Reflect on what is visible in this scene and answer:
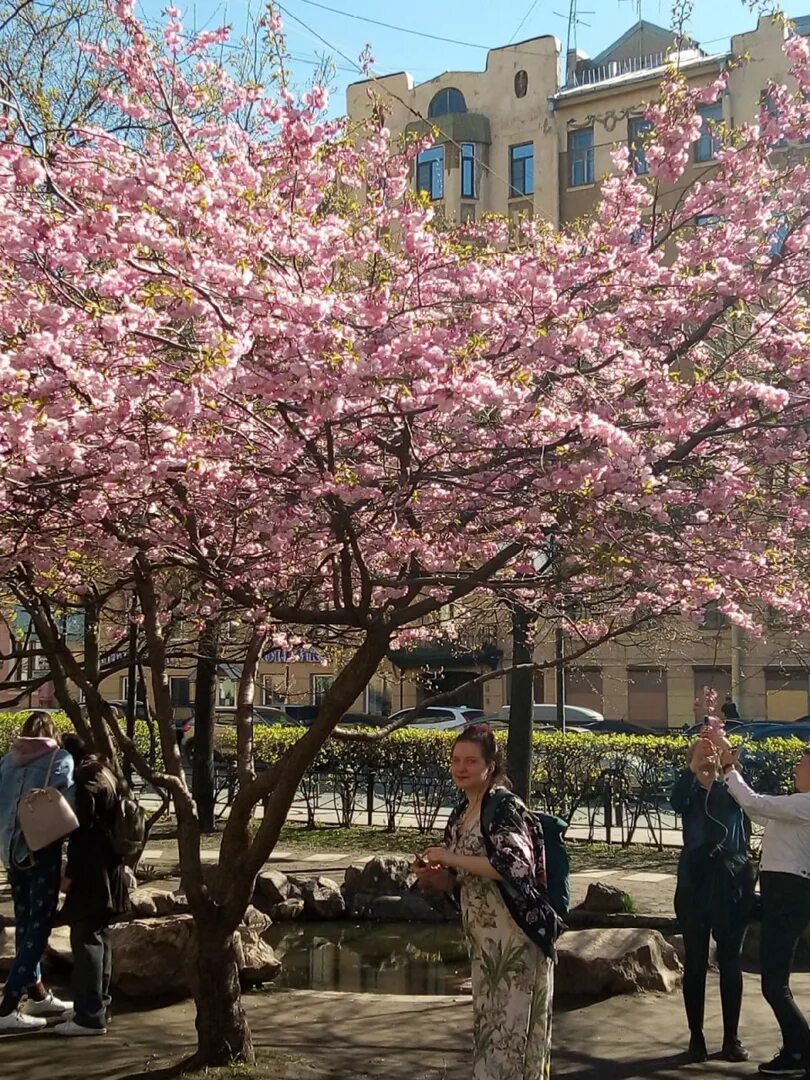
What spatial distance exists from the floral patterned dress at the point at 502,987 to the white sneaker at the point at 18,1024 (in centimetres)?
310

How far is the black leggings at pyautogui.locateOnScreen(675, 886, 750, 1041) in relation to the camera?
609 cm

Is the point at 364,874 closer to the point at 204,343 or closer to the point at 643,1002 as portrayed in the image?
the point at 643,1002

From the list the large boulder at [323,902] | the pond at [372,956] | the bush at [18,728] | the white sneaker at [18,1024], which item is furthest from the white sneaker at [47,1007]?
the bush at [18,728]

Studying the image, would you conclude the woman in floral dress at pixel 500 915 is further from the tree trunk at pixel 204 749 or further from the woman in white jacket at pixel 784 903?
the tree trunk at pixel 204 749

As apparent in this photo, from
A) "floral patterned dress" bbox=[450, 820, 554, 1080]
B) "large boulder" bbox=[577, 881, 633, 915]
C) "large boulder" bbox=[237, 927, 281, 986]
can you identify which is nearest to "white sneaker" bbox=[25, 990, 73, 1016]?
"large boulder" bbox=[237, 927, 281, 986]

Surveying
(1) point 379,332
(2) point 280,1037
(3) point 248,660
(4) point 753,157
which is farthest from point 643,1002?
(4) point 753,157

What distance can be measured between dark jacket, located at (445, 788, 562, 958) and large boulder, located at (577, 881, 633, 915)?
618cm

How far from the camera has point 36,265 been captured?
5246 mm

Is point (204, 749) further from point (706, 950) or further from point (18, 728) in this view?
point (18, 728)

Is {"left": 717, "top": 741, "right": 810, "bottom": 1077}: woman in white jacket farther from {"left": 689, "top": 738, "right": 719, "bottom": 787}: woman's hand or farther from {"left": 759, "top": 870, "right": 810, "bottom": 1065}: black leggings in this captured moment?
{"left": 689, "top": 738, "right": 719, "bottom": 787}: woman's hand

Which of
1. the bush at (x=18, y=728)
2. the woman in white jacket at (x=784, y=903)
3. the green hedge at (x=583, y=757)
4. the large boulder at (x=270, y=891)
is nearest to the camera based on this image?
the woman in white jacket at (x=784, y=903)

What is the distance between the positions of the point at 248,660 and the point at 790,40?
4.56 m

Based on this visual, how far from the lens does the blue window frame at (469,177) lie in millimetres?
40562

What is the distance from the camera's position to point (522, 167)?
134 ft
